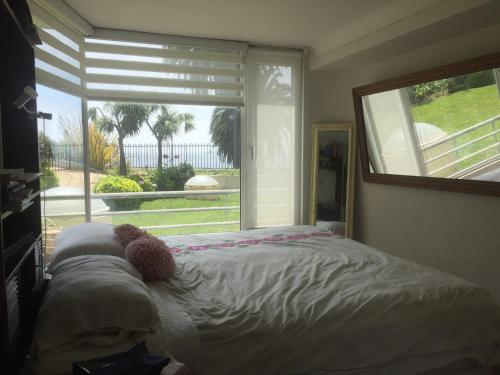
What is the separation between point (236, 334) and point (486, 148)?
2.11 meters

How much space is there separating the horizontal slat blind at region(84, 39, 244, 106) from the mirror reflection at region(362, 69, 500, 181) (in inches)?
55.9

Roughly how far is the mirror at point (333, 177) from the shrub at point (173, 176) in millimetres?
2390

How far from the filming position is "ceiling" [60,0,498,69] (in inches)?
110

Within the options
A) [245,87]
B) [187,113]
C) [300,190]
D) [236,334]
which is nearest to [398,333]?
[236,334]

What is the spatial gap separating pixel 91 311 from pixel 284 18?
285cm

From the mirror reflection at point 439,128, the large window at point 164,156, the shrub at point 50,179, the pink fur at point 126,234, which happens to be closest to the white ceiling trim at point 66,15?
the shrub at point 50,179

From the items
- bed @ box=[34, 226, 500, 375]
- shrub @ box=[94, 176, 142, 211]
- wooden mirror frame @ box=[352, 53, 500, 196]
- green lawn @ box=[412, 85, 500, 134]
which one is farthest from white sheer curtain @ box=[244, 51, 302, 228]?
shrub @ box=[94, 176, 142, 211]

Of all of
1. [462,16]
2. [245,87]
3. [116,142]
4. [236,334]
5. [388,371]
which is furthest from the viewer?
[116,142]

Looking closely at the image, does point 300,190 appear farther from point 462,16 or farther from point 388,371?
point 388,371

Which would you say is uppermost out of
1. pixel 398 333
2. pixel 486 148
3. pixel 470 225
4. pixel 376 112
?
pixel 376 112

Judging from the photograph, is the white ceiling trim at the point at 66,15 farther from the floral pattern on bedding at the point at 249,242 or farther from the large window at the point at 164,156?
the floral pattern on bedding at the point at 249,242

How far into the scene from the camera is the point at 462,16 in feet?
7.86

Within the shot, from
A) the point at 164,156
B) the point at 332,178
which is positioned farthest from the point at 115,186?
the point at 332,178

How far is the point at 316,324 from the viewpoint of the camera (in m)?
1.60
